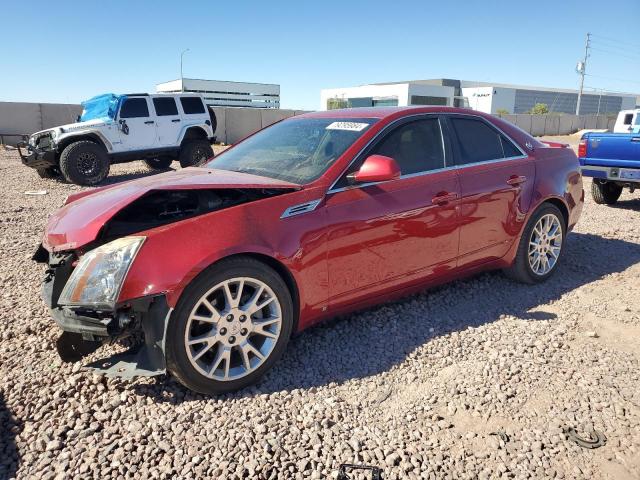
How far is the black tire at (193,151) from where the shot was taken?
12961mm

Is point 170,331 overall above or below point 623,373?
above

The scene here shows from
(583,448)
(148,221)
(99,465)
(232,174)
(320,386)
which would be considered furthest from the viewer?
(232,174)

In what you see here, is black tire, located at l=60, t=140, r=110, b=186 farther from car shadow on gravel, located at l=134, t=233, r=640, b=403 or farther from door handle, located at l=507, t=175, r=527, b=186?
door handle, located at l=507, t=175, r=527, b=186

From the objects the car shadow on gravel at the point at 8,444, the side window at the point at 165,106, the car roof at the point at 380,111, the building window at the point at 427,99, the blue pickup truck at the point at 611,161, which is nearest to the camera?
the car shadow on gravel at the point at 8,444

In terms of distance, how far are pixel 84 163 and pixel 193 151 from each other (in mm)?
2925

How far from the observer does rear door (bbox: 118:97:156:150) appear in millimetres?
11836

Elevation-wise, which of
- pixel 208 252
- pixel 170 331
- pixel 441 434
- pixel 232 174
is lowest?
pixel 441 434

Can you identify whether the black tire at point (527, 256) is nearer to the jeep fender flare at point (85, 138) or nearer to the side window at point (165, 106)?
the jeep fender flare at point (85, 138)

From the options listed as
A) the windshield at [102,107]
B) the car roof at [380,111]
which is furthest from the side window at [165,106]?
the car roof at [380,111]

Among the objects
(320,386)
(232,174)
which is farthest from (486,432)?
(232,174)

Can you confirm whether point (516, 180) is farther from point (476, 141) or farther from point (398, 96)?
point (398, 96)

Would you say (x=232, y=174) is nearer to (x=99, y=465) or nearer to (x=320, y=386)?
(x=320, y=386)

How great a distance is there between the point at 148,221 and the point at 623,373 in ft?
10.4

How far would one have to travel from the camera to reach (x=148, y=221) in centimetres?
309
